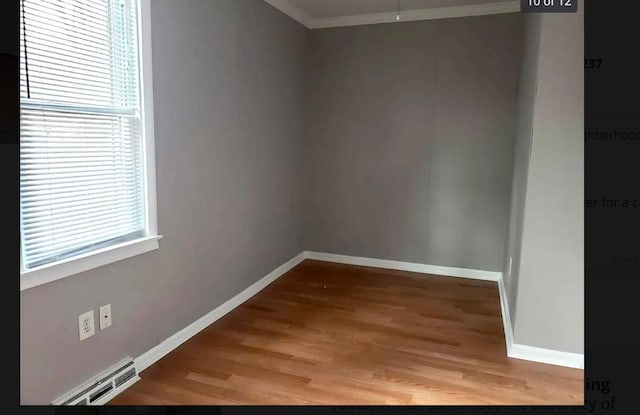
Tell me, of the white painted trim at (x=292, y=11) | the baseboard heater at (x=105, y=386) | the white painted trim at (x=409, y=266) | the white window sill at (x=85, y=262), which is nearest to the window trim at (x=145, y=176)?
the white window sill at (x=85, y=262)

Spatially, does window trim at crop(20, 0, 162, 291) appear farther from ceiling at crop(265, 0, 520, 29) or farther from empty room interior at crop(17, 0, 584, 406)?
ceiling at crop(265, 0, 520, 29)

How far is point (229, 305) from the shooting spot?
11.2 ft

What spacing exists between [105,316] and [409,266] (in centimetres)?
299

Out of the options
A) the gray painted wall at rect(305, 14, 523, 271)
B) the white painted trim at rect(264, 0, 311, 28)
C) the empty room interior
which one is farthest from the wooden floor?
the white painted trim at rect(264, 0, 311, 28)

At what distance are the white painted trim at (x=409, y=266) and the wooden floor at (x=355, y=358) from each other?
457 mm

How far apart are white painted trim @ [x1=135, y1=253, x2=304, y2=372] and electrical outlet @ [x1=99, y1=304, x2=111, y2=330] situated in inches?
12.6

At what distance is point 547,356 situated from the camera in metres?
2.65

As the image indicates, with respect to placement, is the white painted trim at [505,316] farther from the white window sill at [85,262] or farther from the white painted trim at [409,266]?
the white window sill at [85,262]

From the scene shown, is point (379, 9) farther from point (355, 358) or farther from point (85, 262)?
point (85, 262)

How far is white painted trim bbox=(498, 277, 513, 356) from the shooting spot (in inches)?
112

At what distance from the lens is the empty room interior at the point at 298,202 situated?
2.15m

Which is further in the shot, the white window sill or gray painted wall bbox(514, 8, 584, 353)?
gray painted wall bbox(514, 8, 584, 353)
